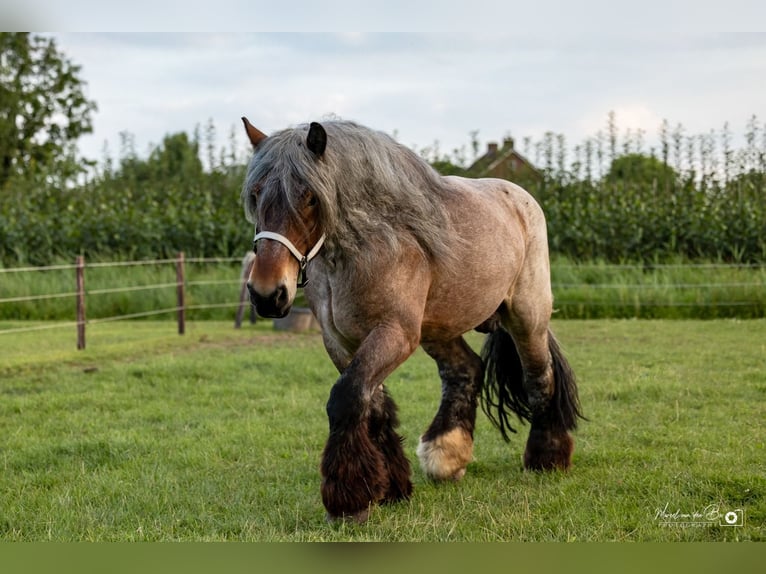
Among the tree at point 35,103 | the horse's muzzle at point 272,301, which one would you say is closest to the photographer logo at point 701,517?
the horse's muzzle at point 272,301

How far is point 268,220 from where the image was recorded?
344 centimetres

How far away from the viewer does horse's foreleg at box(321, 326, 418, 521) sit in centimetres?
360

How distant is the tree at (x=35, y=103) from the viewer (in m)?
31.4

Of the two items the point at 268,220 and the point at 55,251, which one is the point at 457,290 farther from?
the point at 55,251

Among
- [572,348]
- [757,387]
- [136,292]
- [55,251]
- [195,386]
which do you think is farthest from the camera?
[55,251]

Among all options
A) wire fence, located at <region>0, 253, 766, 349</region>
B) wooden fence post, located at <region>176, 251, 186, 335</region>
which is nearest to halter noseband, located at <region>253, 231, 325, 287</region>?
wire fence, located at <region>0, 253, 766, 349</region>

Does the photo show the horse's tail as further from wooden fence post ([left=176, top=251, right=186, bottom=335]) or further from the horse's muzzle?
wooden fence post ([left=176, top=251, right=186, bottom=335])

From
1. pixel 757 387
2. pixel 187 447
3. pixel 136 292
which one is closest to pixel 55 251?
pixel 136 292

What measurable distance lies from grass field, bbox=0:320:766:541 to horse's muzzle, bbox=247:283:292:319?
3.24 ft

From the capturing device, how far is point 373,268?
12.2 ft

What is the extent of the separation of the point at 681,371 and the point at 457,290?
460 cm

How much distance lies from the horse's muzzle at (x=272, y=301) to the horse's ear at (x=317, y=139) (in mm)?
619

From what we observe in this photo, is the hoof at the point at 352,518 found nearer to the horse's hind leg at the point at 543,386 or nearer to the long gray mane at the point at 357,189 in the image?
the long gray mane at the point at 357,189

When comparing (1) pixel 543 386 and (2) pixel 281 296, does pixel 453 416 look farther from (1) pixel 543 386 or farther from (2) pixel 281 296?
(2) pixel 281 296
